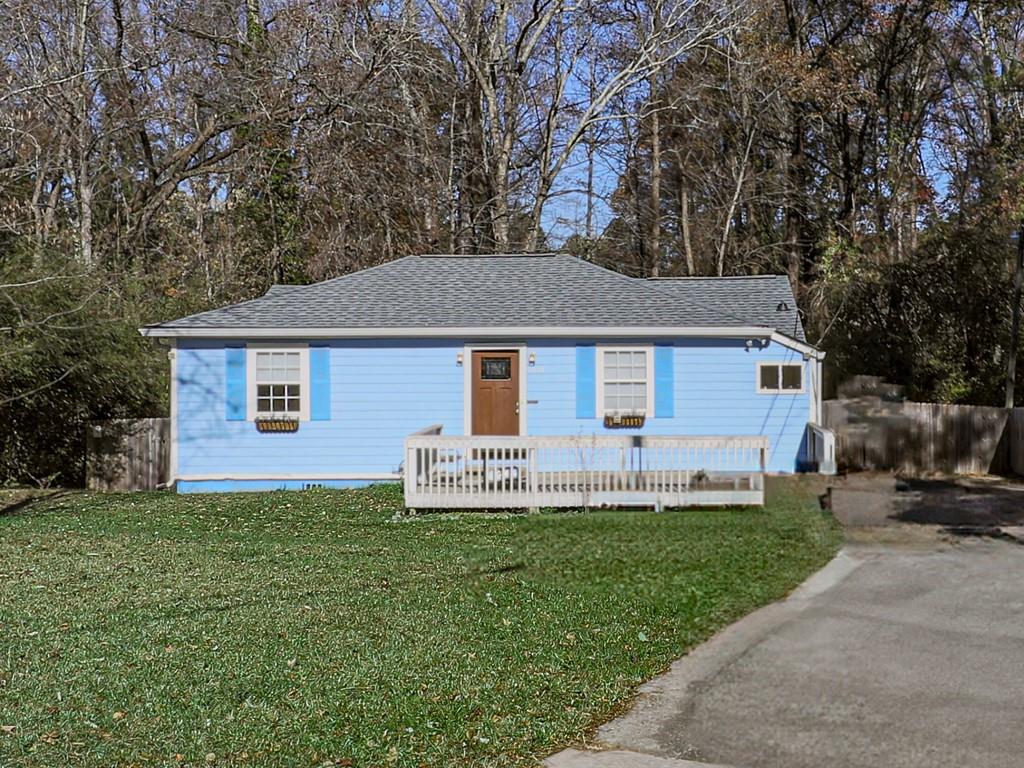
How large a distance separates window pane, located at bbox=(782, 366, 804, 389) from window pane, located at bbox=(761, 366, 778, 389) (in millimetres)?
114

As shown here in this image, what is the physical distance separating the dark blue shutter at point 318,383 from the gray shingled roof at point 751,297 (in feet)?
18.2

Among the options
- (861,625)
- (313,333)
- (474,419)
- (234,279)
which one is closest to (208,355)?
(313,333)

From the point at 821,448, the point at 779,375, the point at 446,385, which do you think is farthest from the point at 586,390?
the point at 821,448

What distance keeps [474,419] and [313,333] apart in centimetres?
261

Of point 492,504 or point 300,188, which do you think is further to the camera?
point 300,188

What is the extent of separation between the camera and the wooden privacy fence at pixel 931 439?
18047 mm

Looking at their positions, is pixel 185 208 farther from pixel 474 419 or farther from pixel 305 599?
pixel 305 599

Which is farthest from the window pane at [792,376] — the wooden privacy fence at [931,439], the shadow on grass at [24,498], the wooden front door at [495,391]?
the shadow on grass at [24,498]

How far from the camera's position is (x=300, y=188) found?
24547 mm

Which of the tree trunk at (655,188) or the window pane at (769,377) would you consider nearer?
the window pane at (769,377)

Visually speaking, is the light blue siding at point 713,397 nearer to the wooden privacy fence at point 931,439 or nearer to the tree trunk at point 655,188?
the wooden privacy fence at point 931,439

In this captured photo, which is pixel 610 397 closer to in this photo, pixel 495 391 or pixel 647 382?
pixel 647 382

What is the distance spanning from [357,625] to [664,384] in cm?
935

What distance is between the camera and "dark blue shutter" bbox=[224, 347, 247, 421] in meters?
15.8
